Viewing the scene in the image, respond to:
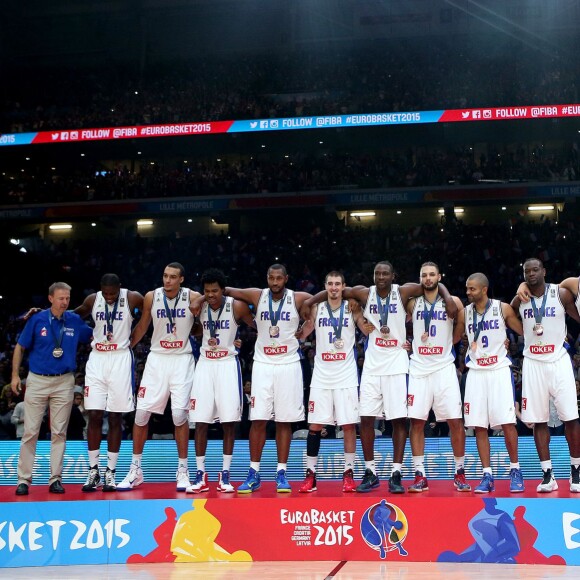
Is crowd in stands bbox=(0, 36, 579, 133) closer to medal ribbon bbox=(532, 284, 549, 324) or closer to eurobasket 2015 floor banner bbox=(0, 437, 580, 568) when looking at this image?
medal ribbon bbox=(532, 284, 549, 324)

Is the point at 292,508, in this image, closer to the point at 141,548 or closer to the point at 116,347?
the point at 141,548

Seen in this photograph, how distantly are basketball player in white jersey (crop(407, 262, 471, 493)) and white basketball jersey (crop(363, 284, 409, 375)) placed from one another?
125 millimetres

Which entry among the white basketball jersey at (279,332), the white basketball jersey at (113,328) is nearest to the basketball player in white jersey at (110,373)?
the white basketball jersey at (113,328)

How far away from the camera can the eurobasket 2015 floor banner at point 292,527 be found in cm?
652

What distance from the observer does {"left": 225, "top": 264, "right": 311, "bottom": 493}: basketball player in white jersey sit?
7426 mm

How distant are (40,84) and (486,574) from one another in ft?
85.9

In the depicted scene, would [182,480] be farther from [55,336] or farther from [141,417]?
[55,336]

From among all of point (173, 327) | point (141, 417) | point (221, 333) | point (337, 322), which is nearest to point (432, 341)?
point (337, 322)

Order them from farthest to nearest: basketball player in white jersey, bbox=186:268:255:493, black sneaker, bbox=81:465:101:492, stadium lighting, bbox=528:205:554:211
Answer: stadium lighting, bbox=528:205:554:211
black sneaker, bbox=81:465:101:492
basketball player in white jersey, bbox=186:268:255:493

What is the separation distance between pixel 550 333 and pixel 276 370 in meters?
2.54

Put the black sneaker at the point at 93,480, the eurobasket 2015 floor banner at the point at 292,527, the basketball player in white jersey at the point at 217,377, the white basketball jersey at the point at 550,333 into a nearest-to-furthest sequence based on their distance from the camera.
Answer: the eurobasket 2015 floor banner at the point at 292,527, the white basketball jersey at the point at 550,333, the basketball player in white jersey at the point at 217,377, the black sneaker at the point at 93,480

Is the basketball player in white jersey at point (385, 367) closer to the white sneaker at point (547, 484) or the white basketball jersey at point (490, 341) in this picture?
the white basketball jersey at point (490, 341)

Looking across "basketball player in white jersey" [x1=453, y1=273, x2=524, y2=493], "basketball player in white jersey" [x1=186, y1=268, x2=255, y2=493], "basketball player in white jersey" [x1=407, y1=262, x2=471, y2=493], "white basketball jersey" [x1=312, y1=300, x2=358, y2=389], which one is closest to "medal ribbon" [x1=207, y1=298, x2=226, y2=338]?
"basketball player in white jersey" [x1=186, y1=268, x2=255, y2=493]

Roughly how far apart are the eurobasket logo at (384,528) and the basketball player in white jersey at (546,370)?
1.30 meters
